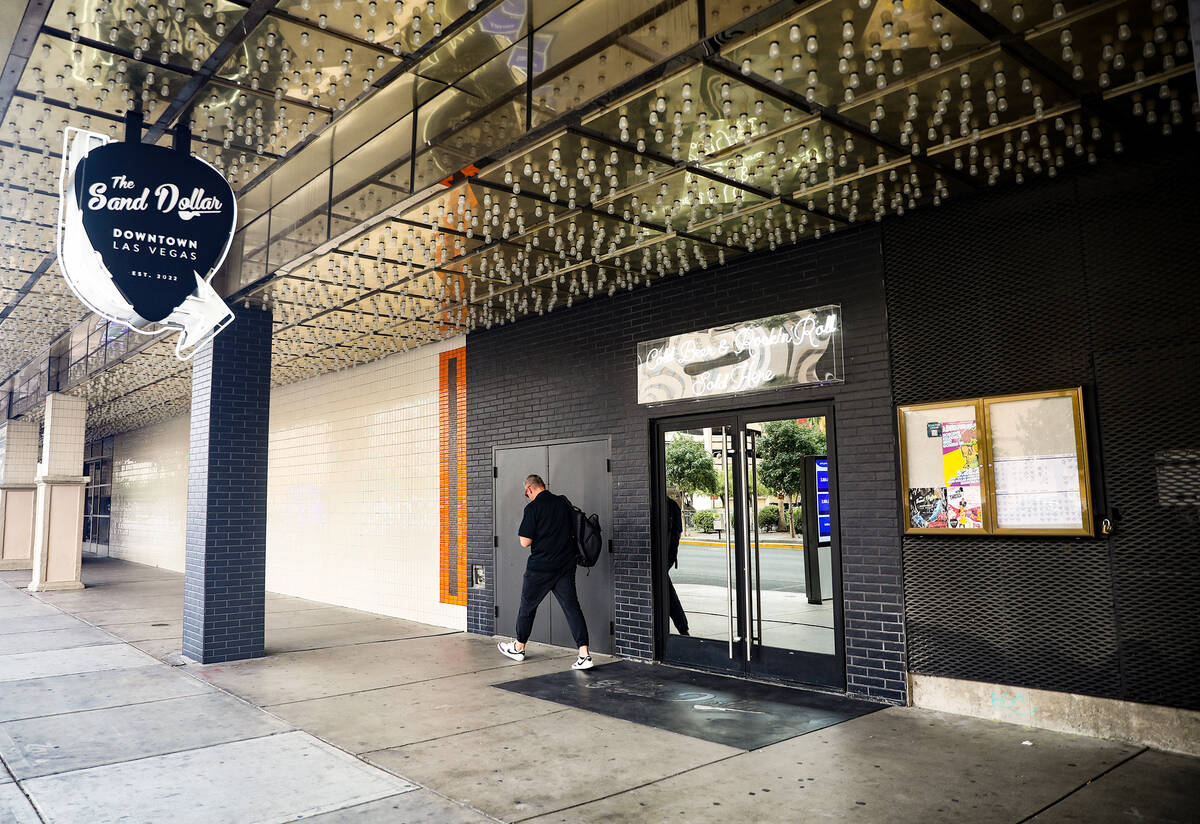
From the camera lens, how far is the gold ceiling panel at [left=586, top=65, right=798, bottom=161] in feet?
13.9

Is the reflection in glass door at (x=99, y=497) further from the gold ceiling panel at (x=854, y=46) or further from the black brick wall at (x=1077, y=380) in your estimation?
the gold ceiling panel at (x=854, y=46)

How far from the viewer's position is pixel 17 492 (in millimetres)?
20359

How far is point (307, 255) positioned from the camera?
21.7 ft

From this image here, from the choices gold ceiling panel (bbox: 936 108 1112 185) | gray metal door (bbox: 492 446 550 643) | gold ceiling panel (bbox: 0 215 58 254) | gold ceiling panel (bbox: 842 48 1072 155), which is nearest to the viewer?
gold ceiling panel (bbox: 842 48 1072 155)

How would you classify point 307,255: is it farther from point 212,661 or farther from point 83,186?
point 212,661

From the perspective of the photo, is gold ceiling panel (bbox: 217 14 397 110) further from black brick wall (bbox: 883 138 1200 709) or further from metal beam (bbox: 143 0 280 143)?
black brick wall (bbox: 883 138 1200 709)

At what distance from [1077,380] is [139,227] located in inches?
240

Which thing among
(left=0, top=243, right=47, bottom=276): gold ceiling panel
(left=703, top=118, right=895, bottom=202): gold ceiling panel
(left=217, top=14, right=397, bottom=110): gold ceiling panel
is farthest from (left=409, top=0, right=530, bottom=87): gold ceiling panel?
(left=0, top=243, right=47, bottom=276): gold ceiling panel

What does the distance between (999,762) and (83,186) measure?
20.8ft

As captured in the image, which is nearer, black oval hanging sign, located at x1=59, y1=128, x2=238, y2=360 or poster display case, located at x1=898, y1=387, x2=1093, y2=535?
black oval hanging sign, located at x1=59, y1=128, x2=238, y2=360

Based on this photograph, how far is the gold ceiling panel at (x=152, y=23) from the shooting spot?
4.05 meters

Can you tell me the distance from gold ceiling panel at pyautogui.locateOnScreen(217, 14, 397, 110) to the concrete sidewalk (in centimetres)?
404

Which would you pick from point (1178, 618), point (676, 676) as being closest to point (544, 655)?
point (676, 676)

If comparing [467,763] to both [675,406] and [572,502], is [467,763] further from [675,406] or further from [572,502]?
[572,502]
